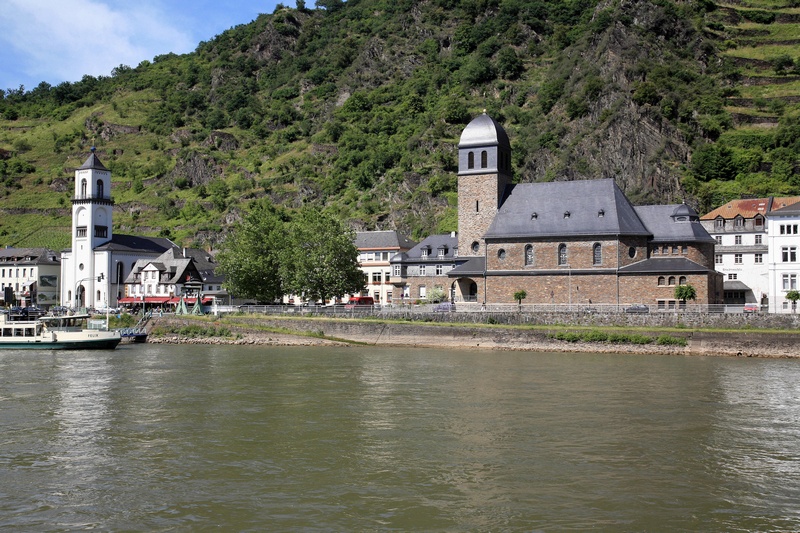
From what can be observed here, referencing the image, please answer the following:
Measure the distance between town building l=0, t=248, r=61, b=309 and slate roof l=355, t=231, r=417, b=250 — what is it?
38503 millimetres

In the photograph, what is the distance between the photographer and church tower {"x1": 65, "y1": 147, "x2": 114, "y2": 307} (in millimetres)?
86250

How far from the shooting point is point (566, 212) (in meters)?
57.6

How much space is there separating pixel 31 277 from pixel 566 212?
65626mm

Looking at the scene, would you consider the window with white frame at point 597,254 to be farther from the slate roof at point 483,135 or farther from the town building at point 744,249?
the town building at point 744,249

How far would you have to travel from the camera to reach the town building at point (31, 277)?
91.1 meters

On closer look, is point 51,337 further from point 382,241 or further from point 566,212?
point 566,212

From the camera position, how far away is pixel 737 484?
1688cm

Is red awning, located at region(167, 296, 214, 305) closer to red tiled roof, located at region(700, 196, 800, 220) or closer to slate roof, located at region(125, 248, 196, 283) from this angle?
slate roof, located at region(125, 248, 196, 283)

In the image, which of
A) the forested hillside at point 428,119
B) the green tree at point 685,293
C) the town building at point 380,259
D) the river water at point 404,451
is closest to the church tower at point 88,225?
the forested hillside at point 428,119

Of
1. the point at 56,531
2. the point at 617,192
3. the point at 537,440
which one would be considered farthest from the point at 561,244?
the point at 56,531

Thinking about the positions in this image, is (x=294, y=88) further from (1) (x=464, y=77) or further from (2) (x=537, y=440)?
(2) (x=537, y=440)

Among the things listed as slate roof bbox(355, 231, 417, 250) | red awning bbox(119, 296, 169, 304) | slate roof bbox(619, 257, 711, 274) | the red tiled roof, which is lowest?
red awning bbox(119, 296, 169, 304)

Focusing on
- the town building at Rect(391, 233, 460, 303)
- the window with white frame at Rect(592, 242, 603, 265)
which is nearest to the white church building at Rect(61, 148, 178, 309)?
the town building at Rect(391, 233, 460, 303)

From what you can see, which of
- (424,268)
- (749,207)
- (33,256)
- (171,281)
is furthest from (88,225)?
(749,207)
